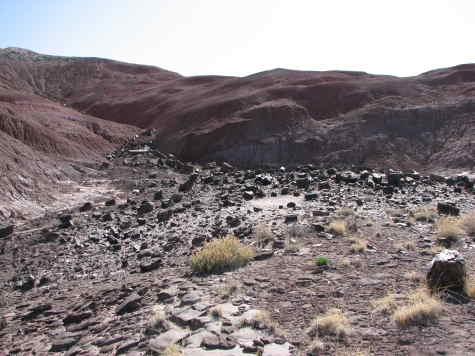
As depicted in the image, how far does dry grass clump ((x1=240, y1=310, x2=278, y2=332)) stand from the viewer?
6.03 metres

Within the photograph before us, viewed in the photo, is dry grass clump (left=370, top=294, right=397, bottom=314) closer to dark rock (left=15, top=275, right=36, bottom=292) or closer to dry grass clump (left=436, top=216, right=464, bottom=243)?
dry grass clump (left=436, top=216, right=464, bottom=243)

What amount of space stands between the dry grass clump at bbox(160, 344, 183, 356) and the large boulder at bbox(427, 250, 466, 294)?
149 inches

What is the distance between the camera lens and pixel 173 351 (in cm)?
544

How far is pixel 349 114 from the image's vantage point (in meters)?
34.8

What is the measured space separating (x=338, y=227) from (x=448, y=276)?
14.6ft

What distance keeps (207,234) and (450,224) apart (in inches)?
237

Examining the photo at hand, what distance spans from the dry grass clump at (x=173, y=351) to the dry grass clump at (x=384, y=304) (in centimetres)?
274

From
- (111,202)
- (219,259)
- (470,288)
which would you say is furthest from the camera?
(111,202)

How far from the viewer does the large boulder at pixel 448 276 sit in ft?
22.2

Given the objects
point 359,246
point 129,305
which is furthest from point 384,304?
point 129,305

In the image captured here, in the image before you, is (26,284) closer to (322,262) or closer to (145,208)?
(322,262)

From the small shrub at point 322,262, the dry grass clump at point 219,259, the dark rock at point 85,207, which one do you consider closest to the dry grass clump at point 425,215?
the small shrub at point 322,262

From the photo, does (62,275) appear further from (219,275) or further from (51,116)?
(51,116)

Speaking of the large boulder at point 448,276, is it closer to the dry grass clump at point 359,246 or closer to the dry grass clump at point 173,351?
the dry grass clump at point 359,246
